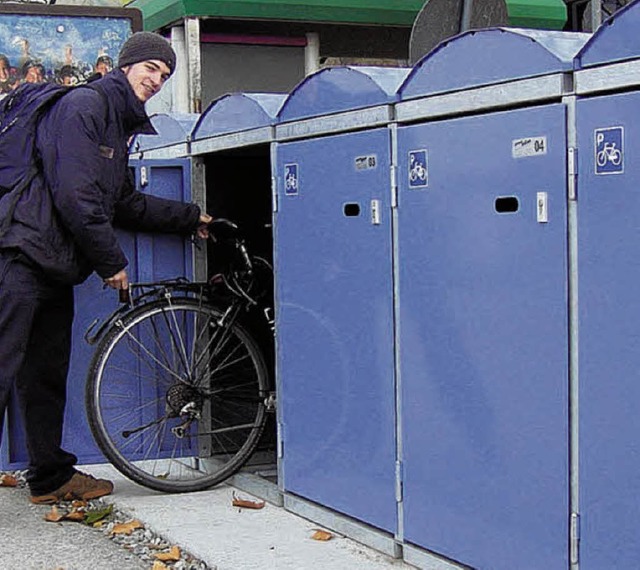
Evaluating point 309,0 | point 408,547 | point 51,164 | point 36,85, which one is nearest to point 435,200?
point 408,547

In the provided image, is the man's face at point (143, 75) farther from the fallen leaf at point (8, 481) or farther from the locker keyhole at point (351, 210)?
the fallen leaf at point (8, 481)

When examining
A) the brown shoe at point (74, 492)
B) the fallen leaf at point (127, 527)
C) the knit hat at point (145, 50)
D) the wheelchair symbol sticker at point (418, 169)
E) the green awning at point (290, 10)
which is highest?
the green awning at point (290, 10)

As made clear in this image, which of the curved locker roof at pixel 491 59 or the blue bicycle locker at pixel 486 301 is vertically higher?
the curved locker roof at pixel 491 59

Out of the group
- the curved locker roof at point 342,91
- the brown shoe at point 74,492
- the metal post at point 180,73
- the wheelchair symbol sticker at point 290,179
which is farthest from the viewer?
the metal post at point 180,73

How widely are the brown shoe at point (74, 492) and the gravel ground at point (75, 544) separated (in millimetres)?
29

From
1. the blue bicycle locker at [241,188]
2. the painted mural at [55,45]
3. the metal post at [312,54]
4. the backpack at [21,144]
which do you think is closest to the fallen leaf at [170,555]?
the blue bicycle locker at [241,188]

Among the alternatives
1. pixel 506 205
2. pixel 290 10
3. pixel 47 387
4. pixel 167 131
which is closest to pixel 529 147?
pixel 506 205

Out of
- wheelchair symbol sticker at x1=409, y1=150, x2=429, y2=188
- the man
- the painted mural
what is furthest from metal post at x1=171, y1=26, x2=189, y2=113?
wheelchair symbol sticker at x1=409, y1=150, x2=429, y2=188

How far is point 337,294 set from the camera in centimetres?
444

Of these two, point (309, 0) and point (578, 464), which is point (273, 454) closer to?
point (578, 464)

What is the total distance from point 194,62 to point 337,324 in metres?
4.13

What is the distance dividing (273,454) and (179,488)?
27.7 inches

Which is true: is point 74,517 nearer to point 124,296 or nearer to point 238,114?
point 124,296

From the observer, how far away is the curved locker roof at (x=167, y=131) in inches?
226
